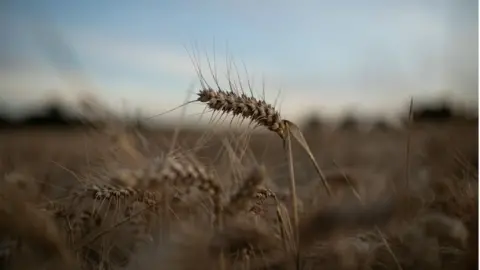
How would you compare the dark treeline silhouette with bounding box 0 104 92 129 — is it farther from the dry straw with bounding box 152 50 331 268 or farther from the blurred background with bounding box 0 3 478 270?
the dry straw with bounding box 152 50 331 268

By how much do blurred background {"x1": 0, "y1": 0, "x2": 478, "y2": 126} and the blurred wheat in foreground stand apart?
0.05 m

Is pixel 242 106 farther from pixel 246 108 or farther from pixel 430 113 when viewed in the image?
pixel 430 113

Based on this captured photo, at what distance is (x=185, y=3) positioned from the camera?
106 cm

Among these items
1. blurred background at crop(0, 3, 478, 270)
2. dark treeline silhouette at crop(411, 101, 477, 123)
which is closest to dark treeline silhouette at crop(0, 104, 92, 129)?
blurred background at crop(0, 3, 478, 270)

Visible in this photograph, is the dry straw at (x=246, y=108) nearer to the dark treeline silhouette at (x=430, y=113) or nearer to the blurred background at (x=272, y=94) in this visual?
the blurred background at (x=272, y=94)

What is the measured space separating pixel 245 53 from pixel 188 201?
0.83 ft

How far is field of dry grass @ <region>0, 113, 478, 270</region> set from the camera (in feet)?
3.44

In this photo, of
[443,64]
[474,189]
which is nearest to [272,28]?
[443,64]

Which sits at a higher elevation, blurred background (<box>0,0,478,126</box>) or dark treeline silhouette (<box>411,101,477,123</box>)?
blurred background (<box>0,0,478,126</box>)

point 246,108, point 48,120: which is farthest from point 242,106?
point 48,120

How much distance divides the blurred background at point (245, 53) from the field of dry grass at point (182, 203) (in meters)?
0.06

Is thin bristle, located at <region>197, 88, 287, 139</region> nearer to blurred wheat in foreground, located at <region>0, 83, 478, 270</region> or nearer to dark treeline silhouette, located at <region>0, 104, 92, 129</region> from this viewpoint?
blurred wheat in foreground, located at <region>0, 83, 478, 270</region>

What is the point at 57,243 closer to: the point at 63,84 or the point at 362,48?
the point at 63,84

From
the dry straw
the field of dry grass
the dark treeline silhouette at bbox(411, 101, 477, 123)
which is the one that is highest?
the dry straw
